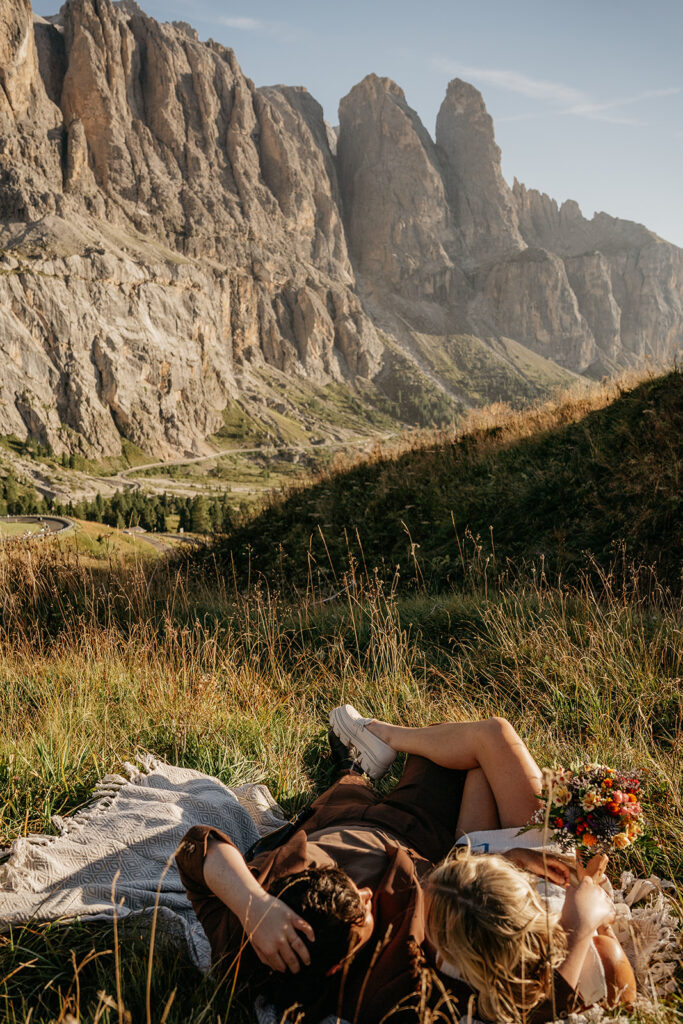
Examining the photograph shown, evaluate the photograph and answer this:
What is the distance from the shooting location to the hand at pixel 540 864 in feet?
7.60

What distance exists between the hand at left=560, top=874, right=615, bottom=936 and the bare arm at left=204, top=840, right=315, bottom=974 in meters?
0.86

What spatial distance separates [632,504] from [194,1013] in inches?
266

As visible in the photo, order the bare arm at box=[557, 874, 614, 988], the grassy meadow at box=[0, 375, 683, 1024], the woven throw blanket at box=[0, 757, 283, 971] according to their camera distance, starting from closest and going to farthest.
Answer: the bare arm at box=[557, 874, 614, 988]
the woven throw blanket at box=[0, 757, 283, 971]
the grassy meadow at box=[0, 375, 683, 1024]

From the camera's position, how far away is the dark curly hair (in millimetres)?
2018

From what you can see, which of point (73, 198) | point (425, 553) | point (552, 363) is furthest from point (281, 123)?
point (425, 553)

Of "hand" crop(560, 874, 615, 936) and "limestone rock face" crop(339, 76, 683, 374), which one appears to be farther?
"limestone rock face" crop(339, 76, 683, 374)

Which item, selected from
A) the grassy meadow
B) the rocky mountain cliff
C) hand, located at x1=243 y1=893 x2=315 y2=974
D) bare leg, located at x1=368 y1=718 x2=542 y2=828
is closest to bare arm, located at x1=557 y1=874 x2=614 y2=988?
the grassy meadow

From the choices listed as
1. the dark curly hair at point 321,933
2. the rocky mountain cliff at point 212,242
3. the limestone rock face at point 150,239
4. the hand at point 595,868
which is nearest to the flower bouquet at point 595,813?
the hand at point 595,868

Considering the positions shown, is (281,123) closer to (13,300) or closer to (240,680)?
(13,300)

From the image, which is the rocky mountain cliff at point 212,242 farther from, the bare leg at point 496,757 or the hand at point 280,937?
the hand at point 280,937

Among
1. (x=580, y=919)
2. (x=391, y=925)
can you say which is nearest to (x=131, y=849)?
(x=391, y=925)

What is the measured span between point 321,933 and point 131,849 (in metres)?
1.17

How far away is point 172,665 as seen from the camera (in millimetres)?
4578

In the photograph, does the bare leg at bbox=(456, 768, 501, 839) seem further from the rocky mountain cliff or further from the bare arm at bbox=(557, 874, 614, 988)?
the rocky mountain cliff
